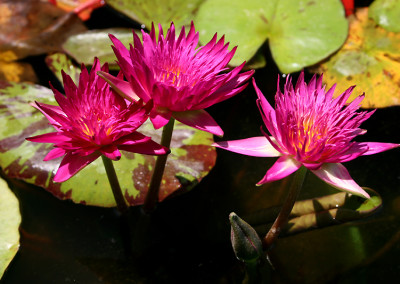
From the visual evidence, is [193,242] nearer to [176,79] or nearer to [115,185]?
[115,185]

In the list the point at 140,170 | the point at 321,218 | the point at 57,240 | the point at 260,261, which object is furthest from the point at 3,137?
the point at 321,218

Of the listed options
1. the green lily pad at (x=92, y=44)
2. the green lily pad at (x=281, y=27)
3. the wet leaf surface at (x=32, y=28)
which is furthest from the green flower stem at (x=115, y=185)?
the wet leaf surface at (x=32, y=28)

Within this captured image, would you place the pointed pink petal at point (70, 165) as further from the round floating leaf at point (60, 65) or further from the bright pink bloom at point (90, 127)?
the round floating leaf at point (60, 65)

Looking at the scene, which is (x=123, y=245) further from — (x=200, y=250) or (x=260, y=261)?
(x=260, y=261)

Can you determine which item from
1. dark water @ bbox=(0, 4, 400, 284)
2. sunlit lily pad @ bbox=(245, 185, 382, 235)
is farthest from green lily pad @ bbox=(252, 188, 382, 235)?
dark water @ bbox=(0, 4, 400, 284)

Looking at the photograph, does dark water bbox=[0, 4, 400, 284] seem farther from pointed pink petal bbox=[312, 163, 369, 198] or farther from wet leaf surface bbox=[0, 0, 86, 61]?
wet leaf surface bbox=[0, 0, 86, 61]

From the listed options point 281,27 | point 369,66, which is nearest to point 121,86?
point 281,27
